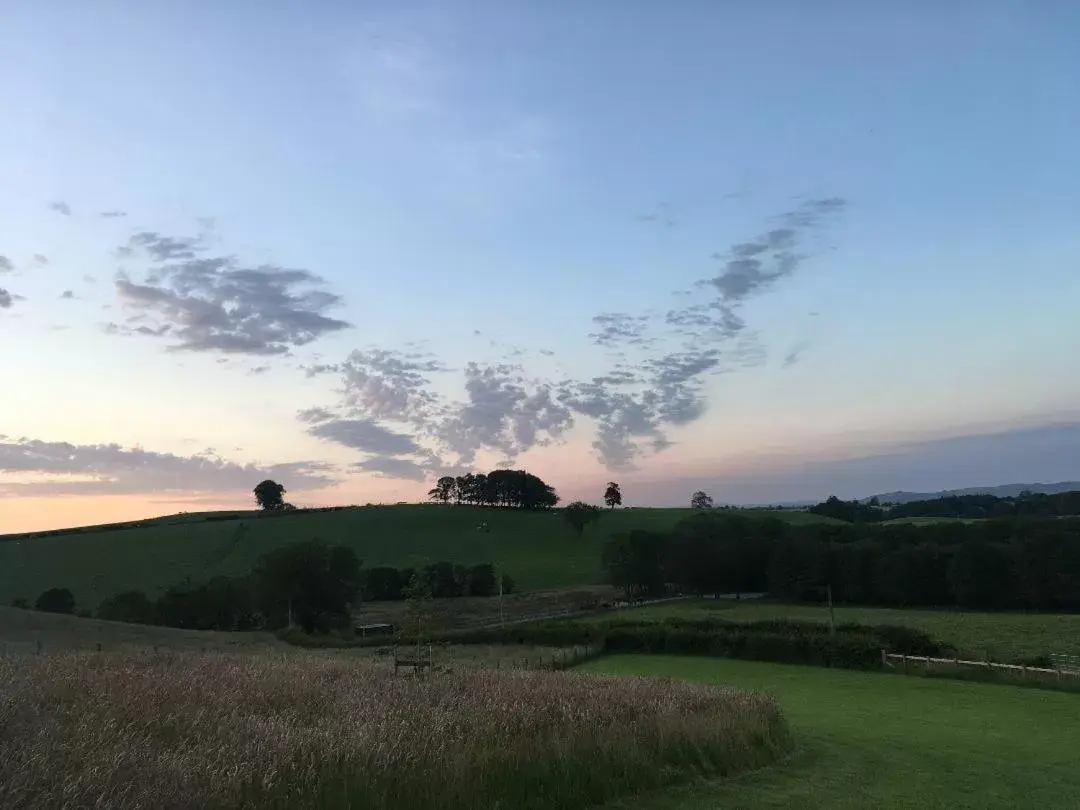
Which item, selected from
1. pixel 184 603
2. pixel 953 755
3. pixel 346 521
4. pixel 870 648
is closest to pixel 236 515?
pixel 346 521

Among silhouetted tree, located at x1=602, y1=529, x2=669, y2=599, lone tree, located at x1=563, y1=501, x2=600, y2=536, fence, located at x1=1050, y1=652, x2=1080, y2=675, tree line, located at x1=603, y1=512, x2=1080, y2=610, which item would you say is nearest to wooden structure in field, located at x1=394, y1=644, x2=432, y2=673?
fence, located at x1=1050, y1=652, x2=1080, y2=675

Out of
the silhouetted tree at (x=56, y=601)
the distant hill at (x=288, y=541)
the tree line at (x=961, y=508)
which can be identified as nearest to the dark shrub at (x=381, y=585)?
the distant hill at (x=288, y=541)

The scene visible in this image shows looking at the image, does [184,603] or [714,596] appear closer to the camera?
[184,603]

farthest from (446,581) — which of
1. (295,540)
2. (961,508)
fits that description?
(961,508)

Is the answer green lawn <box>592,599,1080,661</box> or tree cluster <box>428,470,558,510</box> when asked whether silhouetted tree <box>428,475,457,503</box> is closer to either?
tree cluster <box>428,470,558,510</box>

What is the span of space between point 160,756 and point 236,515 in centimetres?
12741

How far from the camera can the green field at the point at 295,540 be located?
280 feet

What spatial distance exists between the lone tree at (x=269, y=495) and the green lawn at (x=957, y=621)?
9493cm

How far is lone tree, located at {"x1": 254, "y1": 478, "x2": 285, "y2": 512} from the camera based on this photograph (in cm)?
14450

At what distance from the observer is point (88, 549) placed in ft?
313

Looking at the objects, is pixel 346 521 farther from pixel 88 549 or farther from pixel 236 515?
pixel 88 549

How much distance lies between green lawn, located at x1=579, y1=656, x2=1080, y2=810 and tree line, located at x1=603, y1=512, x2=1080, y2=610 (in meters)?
48.7

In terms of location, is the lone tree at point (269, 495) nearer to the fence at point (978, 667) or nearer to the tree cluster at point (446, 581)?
the tree cluster at point (446, 581)

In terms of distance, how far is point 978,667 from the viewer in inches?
1199
